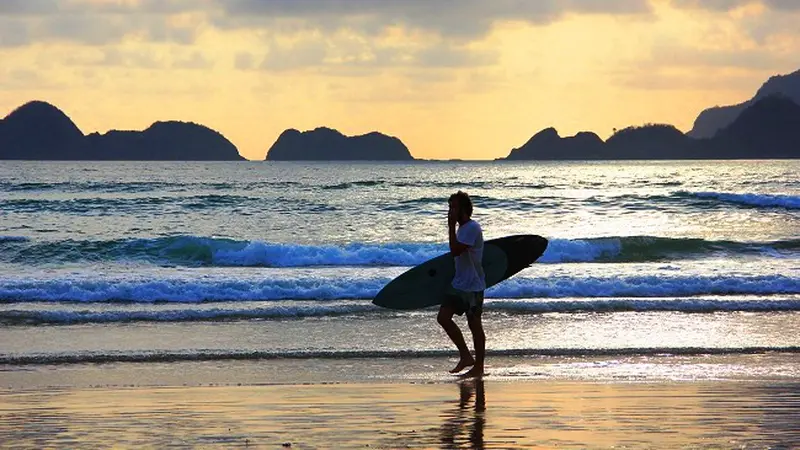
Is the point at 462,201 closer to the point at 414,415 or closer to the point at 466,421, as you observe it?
the point at 414,415

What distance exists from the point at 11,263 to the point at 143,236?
5.50 metres

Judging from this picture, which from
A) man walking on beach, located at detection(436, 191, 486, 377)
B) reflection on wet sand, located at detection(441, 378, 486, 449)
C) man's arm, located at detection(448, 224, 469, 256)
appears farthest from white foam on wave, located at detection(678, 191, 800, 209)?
reflection on wet sand, located at detection(441, 378, 486, 449)

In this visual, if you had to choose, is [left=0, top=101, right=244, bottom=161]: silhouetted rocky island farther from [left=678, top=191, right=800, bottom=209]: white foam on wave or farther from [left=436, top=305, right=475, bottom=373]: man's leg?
[left=436, top=305, right=475, bottom=373]: man's leg

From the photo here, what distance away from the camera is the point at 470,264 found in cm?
1112

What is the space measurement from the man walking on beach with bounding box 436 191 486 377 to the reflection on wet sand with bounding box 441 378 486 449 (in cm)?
Answer: 77

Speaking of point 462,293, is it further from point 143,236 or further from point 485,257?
point 143,236

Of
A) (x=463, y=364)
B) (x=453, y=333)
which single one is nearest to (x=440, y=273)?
(x=453, y=333)

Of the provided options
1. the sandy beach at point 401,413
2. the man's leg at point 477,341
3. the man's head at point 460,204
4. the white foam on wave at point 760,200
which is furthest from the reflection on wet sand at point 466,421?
the white foam on wave at point 760,200

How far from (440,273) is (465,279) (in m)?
2.09

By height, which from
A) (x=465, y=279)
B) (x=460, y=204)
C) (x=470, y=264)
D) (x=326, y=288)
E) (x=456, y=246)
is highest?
(x=460, y=204)

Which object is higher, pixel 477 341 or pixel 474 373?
pixel 477 341

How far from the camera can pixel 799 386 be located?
10.5m

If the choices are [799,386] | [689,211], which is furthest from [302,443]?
[689,211]

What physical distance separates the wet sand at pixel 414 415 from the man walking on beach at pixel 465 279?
49 centimetres
